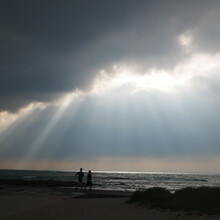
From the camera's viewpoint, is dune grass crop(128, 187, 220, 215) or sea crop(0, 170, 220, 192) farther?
sea crop(0, 170, 220, 192)

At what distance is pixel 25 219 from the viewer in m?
12.5

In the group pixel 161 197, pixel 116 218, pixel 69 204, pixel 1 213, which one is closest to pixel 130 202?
pixel 161 197

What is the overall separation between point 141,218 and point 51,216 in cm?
406

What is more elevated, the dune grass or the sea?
the sea

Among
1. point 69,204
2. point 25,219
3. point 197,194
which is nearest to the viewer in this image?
point 25,219

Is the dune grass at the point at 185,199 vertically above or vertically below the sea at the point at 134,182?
below

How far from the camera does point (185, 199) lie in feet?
48.6

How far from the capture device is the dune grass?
13.1 metres

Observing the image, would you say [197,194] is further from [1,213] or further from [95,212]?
[1,213]

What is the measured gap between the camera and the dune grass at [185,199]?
13.1 m

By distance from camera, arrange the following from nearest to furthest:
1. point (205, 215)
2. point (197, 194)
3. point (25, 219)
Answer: point (205, 215)
point (25, 219)
point (197, 194)

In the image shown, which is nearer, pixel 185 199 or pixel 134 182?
pixel 185 199

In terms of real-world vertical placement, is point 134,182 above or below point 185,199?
above

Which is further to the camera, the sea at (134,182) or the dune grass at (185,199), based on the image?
the sea at (134,182)
